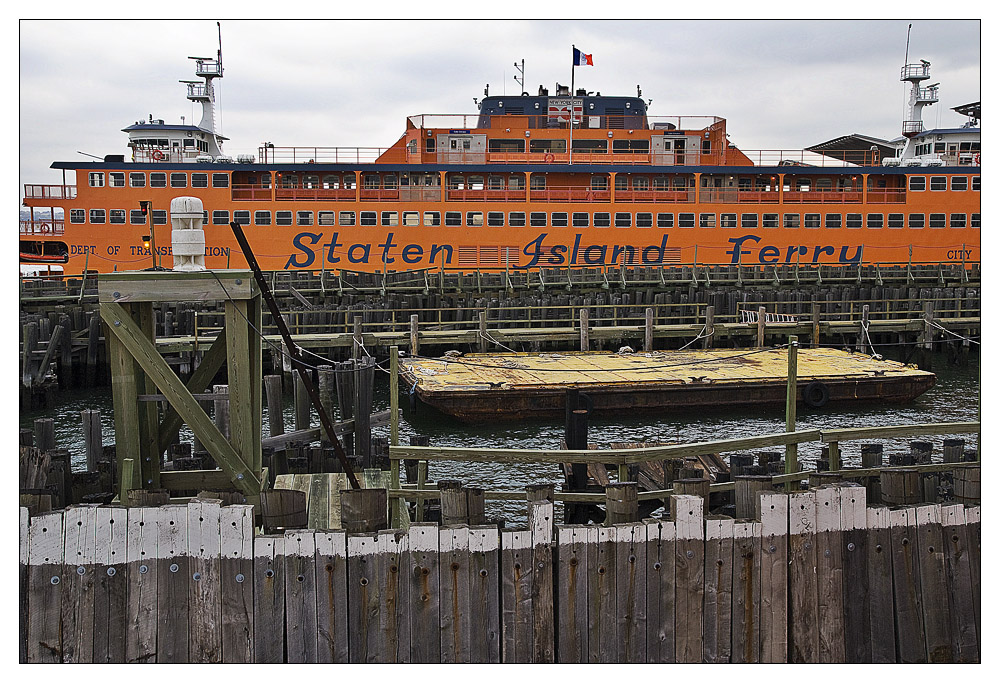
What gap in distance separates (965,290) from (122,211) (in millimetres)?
32335

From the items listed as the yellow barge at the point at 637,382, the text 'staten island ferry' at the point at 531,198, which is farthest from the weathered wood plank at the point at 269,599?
the text 'staten island ferry' at the point at 531,198

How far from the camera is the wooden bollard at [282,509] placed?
5410 millimetres

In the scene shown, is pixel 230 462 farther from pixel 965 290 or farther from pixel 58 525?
pixel 965 290

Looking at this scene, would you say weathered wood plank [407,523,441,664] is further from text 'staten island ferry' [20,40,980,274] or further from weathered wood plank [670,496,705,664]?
text 'staten island ferry' [20,40,980,274]

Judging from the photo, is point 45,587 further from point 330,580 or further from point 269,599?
point 330,580

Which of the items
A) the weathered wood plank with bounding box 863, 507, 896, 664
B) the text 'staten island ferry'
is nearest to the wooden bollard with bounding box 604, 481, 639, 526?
the weathered wood plank with bounding box 863, 507, 896, 664

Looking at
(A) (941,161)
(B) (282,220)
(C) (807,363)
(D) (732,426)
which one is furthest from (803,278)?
(B) (282,220)

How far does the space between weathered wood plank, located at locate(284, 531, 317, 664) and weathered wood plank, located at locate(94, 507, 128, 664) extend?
951 millimetres

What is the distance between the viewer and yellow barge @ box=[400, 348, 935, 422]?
632 inches

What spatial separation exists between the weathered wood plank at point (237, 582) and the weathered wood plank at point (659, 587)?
6.71 ft

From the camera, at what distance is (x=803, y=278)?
3353cm

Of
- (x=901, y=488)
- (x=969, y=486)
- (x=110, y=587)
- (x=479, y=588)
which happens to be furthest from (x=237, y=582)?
(x=969, y=486)

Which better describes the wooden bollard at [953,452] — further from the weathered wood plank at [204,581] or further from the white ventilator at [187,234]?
the white ventilator at [187,234]
